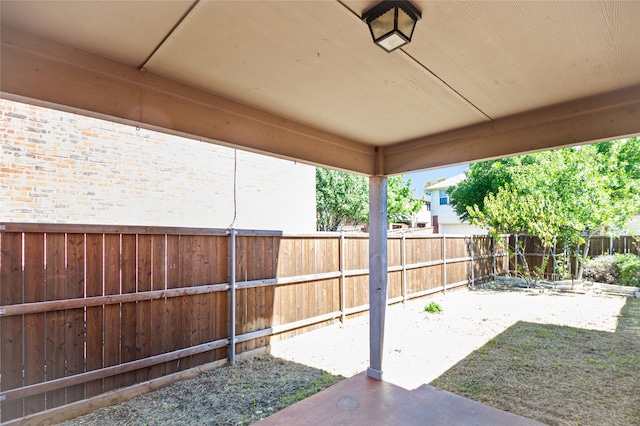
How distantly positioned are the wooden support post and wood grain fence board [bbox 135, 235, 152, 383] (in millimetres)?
2295

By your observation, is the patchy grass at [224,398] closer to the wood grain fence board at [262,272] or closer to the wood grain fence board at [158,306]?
the wood grain fence board at [158,306]

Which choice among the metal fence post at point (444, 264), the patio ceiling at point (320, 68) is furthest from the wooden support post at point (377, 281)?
the metal fence post at point (444, 264)

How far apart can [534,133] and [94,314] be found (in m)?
4.07

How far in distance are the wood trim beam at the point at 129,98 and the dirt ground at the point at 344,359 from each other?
2.40 meters

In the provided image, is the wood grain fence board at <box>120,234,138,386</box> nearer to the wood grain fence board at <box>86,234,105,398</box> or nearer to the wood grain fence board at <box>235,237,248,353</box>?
the wood grain fence board at <box>86,234,105,398</box>

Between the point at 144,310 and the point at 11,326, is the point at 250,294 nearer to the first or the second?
the point at 144,310

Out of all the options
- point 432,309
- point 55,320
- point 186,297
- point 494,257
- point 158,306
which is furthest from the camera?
point 494,257

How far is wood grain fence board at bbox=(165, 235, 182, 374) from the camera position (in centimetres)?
369

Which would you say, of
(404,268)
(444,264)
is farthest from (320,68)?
(444,264)

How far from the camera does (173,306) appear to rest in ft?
12.3

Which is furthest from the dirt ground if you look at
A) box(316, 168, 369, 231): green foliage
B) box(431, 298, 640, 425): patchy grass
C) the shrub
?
box(316, 168, 369, 231): green foliage

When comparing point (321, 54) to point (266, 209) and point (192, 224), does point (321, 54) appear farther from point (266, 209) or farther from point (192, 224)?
point (266, 209)

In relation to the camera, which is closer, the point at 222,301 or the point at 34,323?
the point at 34,323

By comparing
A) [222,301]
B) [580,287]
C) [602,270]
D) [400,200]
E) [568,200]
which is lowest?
[580,287]
